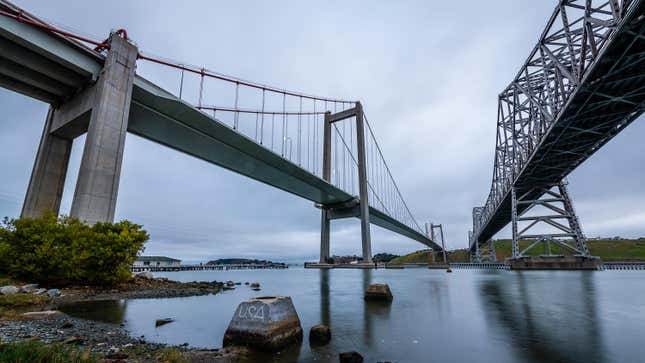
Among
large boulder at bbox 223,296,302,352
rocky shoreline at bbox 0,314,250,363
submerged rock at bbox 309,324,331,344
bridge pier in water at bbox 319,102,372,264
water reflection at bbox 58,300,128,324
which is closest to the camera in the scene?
rocky shoreline at bbox 0,314,250,363

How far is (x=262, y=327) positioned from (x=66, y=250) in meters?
13.6

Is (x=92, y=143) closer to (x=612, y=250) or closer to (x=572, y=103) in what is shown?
(x=572, y=103)

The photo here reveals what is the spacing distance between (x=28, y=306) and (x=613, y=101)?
124 ft

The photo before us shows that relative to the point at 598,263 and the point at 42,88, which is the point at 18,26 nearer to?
the point at 42,88

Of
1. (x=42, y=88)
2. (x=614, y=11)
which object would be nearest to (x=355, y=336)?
(x=614, y=11)

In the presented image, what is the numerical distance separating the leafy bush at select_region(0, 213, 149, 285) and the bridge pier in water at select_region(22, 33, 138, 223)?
7.25 ft

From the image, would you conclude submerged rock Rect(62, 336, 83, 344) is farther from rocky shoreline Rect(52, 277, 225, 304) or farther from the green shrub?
rocky shoreline Rect(52, 277, 225, 304)

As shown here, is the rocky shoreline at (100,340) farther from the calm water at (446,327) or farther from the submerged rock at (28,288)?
the submerged rock at (28,288)

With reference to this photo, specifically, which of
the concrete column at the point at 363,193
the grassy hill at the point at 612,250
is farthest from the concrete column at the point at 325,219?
the grassy hill at the point at 612,250

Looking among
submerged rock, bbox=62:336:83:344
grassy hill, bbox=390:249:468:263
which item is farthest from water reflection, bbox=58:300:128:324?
grassy hill, bbox=390:249:468:263

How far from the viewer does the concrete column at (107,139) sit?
17.6 metres

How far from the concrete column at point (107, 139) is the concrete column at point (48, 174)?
7127mm

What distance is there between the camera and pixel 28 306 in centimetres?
1044

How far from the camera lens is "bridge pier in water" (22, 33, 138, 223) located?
58.5ft
